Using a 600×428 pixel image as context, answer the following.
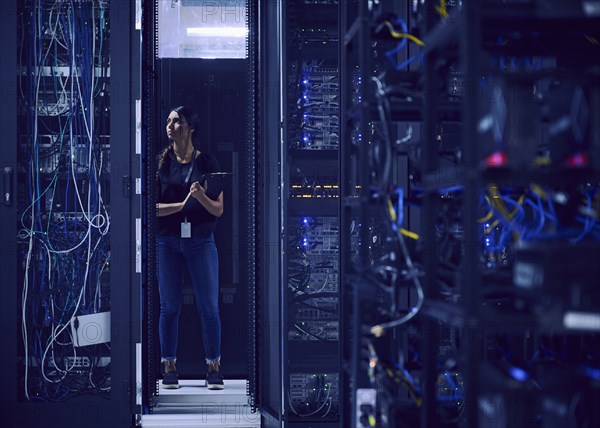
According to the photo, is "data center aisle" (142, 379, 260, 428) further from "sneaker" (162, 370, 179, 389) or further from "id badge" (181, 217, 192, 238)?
"id badge" (181, 217, 192, 238)

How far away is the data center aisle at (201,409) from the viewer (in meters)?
3.37

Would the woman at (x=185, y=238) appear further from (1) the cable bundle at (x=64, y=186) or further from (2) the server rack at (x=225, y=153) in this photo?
(1) the cable bundle at (x=64, y=186)

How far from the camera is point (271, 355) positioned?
3.24 m

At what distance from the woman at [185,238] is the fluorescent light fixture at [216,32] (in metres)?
0.47

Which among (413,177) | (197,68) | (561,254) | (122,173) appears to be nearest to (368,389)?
(413,177)

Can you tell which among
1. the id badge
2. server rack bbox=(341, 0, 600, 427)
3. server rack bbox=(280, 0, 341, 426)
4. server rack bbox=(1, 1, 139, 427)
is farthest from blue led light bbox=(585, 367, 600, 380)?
the id badge

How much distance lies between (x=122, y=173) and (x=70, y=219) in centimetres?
40

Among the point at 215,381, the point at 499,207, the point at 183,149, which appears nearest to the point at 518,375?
the point at 499,207

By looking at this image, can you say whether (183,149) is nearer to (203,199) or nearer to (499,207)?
(203,199)

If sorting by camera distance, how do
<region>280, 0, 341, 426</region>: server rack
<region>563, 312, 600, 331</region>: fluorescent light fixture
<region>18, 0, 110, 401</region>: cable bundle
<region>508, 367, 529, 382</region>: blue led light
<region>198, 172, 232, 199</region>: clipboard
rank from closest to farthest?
<region>563, 312, 600, 331</region>: fluorescent light fixture, <region>508, 367, 529, 382</region>: blue led light, <region>280, 0, 341, 426</region>: server rack, <region>18, 0, 110, 401</region>: cable bundle, <region>198, 172, 232, 199</region>: clipboard

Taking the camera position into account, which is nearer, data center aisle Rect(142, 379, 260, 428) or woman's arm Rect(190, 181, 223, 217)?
data center aisle Rect(142, 379, 260, 428)

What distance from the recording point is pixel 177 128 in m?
3.86

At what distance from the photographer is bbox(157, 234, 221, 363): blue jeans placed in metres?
3.78

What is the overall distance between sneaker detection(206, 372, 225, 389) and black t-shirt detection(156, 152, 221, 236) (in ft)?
2.62
